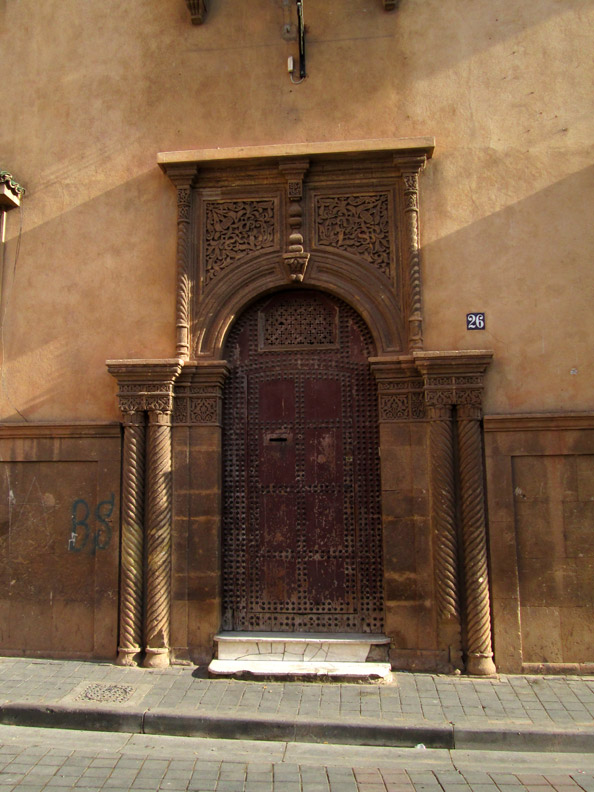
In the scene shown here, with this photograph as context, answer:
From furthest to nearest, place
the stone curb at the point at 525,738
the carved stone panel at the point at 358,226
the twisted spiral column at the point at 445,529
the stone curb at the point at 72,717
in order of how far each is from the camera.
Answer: the carved stone panel at the point at 358,226, the twisted spiral column at the point at 445,529, the stone curb at the point at 72,717, the stone curb at the point at 525,738

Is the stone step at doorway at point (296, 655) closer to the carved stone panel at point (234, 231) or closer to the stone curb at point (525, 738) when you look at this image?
the stone curb at point (525, 738)

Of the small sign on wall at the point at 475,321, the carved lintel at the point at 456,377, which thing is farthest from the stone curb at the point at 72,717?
the small sign on wall at the point at 475,321

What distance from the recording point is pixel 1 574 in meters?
6.40

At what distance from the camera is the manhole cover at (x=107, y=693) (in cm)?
524

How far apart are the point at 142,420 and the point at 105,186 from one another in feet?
8.47

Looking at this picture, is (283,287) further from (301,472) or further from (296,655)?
(296,655)

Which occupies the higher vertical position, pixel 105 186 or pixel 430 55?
pixel 430 55

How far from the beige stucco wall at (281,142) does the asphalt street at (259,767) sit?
300cm

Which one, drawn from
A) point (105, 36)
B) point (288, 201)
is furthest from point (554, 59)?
point (105, 36)

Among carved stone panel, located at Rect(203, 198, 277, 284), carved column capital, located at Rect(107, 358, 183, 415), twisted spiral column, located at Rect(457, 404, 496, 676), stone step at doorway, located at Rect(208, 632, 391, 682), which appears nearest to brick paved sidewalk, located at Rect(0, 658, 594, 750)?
stone step at doorway, located at Rect(208, 632, 391, 682)

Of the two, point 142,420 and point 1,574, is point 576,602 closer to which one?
point 142,420

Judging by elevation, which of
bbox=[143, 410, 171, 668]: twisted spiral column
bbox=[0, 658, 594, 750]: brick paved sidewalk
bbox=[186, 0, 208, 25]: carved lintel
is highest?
bbox=[186, 0, 208, 25]: carved lintel

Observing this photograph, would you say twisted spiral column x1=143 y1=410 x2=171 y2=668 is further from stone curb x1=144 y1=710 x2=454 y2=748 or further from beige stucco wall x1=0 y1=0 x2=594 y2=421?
stone curb x1=144 y1=710 x2=454 y2=748

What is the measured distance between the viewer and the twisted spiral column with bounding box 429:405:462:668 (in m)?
5.77
